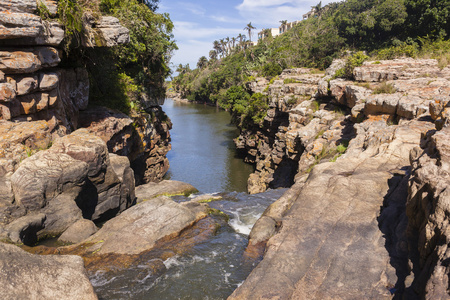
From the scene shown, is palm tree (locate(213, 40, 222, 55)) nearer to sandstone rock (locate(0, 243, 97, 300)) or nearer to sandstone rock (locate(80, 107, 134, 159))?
sandstone rock (locate(80, 107, 134, 159))

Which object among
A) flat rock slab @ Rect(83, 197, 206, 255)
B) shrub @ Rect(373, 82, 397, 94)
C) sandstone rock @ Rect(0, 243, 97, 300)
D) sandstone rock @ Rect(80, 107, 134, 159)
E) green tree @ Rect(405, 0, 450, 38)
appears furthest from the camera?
green tree @ Rect(405, 0, 450, 38)

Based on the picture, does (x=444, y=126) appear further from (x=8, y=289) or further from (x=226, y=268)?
(x=8, y=289)

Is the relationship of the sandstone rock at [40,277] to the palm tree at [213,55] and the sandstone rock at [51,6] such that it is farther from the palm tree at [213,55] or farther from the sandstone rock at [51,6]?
the palm tree at [213,55]

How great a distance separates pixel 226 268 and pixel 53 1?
Answer: 14.0 meters

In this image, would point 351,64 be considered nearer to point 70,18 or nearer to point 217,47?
point 70,18

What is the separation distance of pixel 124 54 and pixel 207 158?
18046 millimetres

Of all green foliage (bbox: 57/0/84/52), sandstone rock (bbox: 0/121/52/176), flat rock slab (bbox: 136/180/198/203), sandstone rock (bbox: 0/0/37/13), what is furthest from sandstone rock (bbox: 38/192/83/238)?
green foliage (bbox: 57/0/84/52)

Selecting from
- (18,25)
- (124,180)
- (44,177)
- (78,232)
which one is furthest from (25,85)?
(78,232)

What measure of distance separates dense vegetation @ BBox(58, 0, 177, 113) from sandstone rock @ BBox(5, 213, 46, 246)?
9.36 m

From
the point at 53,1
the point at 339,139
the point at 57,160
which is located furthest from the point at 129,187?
the point at 339,139

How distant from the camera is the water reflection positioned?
3107cm

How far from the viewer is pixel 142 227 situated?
10.1 m

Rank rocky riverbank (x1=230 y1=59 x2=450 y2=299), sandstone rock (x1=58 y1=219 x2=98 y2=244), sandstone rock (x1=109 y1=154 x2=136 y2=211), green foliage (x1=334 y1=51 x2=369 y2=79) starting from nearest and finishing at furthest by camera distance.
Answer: rocky riverbank (x1=230 y1=59 x2=450 y2=299) < sandstone rock (x1=58 y1=219 x2=98 y2=244) < sandstone rock (x1=109 y1=154 x2=136 y2=211) < green foliage (x1=334 y1=51 x2=369 y2=79)

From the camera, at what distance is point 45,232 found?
32.6 feet
